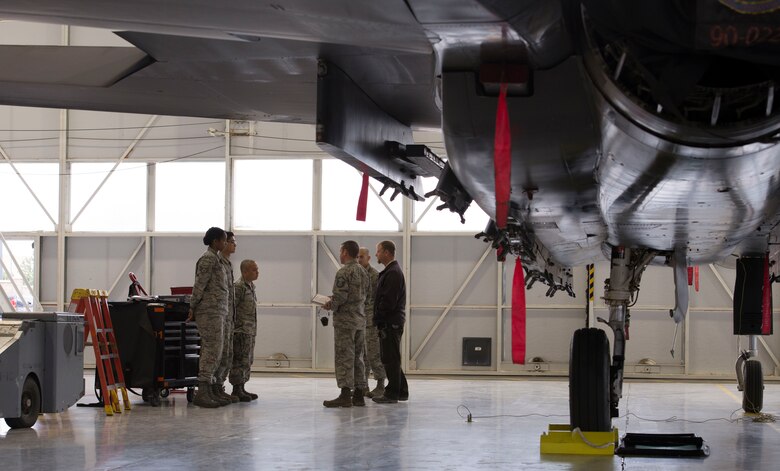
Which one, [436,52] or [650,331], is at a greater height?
[436,52]

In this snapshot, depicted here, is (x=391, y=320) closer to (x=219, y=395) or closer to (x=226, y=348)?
Result: (x=226, y=348)

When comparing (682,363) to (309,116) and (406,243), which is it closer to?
(406,243)

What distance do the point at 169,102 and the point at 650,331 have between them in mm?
13773

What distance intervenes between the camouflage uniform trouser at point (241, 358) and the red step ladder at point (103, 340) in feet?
4.97

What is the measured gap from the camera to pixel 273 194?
18688mm

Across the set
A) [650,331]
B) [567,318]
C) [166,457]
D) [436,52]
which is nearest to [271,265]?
[567,318]

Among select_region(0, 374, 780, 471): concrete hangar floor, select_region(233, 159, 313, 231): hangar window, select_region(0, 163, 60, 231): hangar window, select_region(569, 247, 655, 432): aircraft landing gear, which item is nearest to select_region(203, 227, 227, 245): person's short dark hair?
select_region(0, 374, 780, 471): concrete hangar floor

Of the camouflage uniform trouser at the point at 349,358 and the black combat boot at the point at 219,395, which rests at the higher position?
the camouflage uniform trouser at the point at 349,358

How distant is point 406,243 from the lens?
715 inches

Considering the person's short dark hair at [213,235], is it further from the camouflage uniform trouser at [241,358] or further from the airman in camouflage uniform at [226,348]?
the camouflage uniform trouser at [241,358]

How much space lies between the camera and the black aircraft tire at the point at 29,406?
26.7ft

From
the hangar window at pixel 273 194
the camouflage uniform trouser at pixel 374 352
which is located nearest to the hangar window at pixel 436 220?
the hangar window at pixel 273 194

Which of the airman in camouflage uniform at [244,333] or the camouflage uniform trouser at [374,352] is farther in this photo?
the camouflage uniform trouser at [374,352]

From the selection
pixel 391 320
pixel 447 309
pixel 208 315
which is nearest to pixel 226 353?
pixel 208 315
